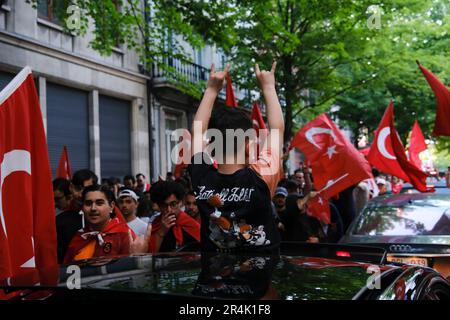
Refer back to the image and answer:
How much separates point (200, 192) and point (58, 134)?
12.7 m

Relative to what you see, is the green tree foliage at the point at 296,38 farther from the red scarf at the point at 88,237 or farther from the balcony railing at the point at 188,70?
the red scarf at the point at 88,237

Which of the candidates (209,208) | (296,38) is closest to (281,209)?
(209,208)

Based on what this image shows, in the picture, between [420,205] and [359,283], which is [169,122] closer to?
[420,205]

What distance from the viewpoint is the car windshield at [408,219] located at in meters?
6.52

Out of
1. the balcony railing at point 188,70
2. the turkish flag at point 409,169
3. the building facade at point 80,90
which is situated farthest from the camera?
the balcony railing at point 188,70

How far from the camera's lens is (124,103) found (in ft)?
61.6

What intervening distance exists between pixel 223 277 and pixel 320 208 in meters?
6.08

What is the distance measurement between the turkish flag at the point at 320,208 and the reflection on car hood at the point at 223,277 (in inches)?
216

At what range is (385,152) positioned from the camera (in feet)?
34.3

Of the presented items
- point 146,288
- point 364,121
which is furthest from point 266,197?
point 364,121

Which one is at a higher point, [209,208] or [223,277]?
[209,208]

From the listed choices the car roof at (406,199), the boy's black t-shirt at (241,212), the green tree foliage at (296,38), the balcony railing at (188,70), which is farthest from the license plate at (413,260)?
the balcony railing at (188,70)

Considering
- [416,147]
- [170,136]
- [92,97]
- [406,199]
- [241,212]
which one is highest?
[92,97]

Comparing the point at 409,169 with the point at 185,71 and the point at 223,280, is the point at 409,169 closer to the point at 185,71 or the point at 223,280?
the point at 223,280
